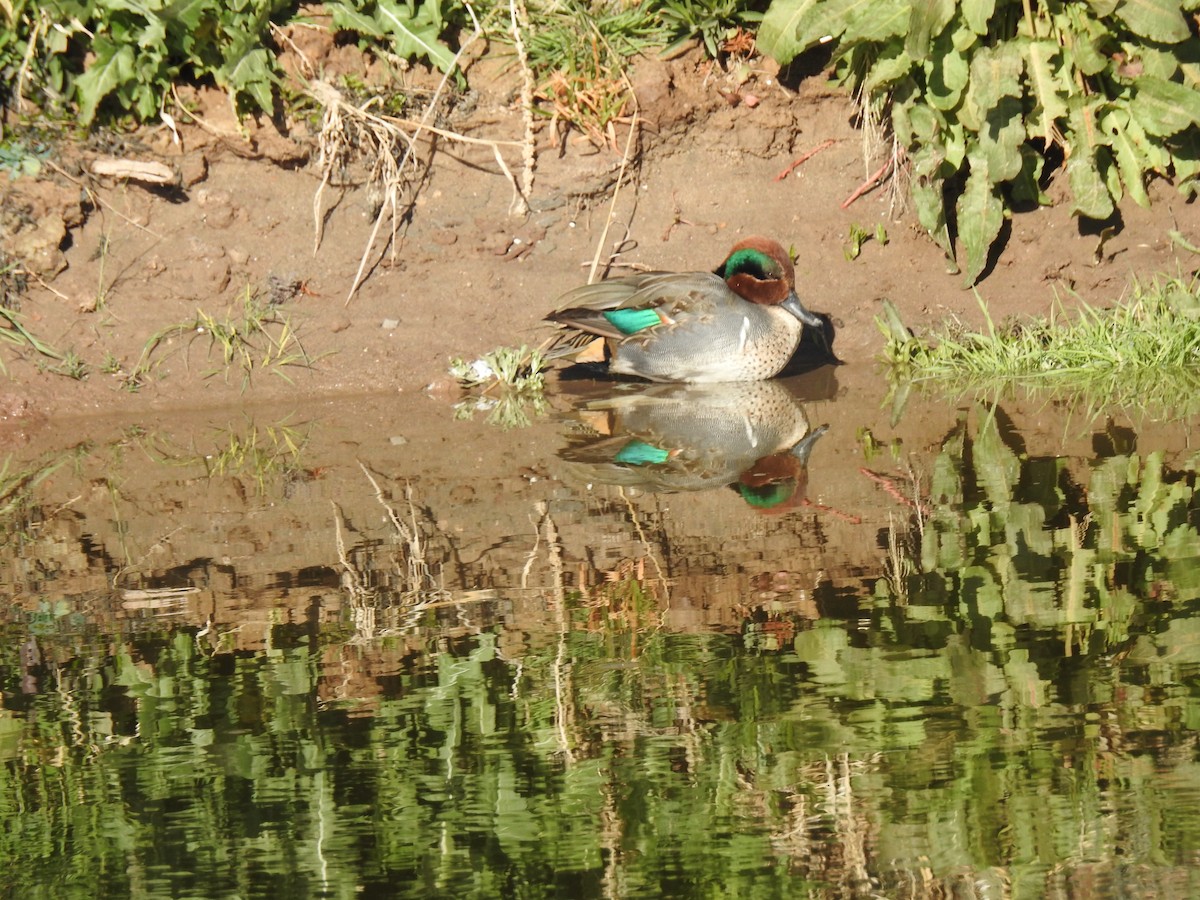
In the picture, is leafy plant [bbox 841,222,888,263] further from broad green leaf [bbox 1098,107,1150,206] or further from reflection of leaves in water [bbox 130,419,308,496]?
reflection of leaves in water [bbox 130,419,308,496]

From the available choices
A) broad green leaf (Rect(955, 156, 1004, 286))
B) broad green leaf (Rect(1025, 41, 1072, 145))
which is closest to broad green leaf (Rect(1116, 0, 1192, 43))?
broad green leaf (Rect(1025, 41, 1072, 145))

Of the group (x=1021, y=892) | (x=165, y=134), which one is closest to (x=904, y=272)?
(x=165, y=134)

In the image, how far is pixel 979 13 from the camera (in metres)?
6.38

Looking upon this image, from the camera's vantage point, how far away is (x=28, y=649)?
11.6 ft

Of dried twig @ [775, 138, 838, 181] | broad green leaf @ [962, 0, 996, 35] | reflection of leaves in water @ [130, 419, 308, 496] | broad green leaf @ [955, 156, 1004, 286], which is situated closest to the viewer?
A: reflection of leaves in water @ [130, 419, 308, 496]

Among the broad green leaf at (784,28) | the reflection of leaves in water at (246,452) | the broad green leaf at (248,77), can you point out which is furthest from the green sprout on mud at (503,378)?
the broad green leaf at (784,28)

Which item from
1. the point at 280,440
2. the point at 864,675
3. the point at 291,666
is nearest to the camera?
the point at 864,675

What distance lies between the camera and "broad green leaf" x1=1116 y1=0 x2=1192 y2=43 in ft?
21.1

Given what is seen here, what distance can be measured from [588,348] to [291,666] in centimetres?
386

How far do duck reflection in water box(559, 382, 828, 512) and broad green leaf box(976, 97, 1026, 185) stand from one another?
4.84 ft

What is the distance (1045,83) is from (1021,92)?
0.11m

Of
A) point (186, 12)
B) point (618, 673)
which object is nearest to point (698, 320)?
point (186, 12)

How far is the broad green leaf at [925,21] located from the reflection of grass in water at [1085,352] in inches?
47.3

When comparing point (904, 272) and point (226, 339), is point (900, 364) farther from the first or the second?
point (226, 339)
